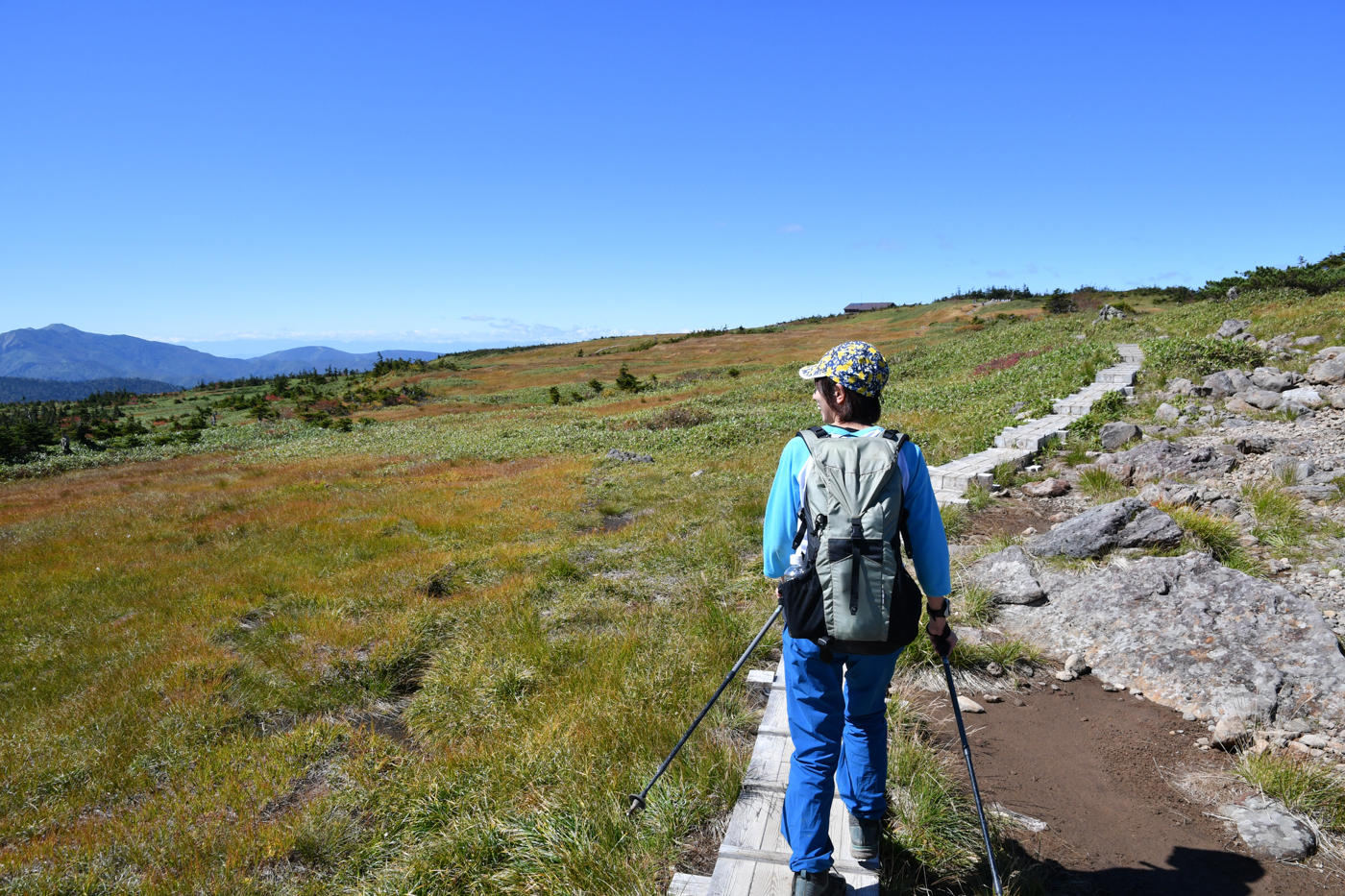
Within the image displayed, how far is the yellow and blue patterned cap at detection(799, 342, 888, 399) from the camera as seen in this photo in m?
3.01

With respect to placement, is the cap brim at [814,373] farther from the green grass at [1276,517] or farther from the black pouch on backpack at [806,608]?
the green grass at [1276,517]

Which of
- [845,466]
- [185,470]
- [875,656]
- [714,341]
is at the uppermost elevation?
[714,341]

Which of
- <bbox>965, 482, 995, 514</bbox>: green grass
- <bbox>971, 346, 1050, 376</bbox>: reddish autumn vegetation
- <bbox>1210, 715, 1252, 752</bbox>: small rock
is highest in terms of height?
<bbox>971, 346, 1050, 376</bbox>: reddish autumn vegetation

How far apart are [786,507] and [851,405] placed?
22.4 inches

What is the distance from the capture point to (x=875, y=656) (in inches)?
117

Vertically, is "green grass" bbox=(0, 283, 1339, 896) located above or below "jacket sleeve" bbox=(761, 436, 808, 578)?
below

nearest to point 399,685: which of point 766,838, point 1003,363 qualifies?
point 766,838

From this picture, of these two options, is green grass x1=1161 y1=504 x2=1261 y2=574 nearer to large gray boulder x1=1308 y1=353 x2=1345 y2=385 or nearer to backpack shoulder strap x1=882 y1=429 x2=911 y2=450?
backpack shoulder strap x1=882 y1=429 x2=911 y2=450

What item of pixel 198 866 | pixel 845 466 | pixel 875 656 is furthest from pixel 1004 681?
pixel 198 866

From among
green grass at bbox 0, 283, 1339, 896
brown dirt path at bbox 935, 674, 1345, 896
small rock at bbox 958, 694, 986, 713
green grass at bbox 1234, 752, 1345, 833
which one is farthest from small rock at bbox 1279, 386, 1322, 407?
small rock at bbox 958, 694, 986, 713

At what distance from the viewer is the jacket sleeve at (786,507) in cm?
298

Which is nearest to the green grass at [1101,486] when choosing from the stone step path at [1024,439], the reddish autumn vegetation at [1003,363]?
the stone step path at [1024,439]

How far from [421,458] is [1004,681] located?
24661 mm

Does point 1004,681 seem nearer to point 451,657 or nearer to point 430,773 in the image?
point 430,773
